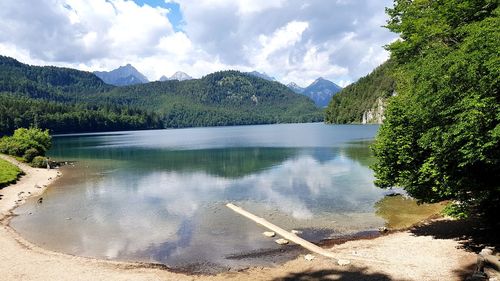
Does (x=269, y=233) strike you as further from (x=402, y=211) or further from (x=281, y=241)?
(x=402, y=211)

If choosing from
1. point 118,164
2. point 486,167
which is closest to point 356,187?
point 486,167

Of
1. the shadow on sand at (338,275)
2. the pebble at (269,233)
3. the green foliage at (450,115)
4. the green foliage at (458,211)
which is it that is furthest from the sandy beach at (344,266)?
the pebble at (269,233)

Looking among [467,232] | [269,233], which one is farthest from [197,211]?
[467,232]

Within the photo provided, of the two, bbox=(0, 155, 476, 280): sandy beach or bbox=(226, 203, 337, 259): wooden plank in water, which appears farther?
bbox=(226, 203, 337, 259): wooden plank in water

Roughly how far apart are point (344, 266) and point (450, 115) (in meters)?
11.8

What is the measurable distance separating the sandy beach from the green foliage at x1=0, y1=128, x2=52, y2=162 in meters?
71.7

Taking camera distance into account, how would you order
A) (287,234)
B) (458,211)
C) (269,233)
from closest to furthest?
(458,211) → (287,234) → (269,233)

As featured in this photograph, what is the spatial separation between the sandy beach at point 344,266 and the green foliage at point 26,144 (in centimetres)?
7174

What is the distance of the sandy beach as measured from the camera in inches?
912

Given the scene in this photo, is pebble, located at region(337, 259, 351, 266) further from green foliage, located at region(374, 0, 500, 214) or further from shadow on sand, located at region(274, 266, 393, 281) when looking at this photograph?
green foliage, located at region(374, 0, 500, 214)

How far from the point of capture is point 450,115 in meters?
22.5

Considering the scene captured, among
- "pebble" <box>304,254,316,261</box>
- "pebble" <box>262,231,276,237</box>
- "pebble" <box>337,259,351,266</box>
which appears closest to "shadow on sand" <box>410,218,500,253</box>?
"pebble" <box>337,259,351,266</box>

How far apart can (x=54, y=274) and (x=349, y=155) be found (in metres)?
79.2

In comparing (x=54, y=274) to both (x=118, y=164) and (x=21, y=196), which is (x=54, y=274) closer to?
(x=21, y=196)
